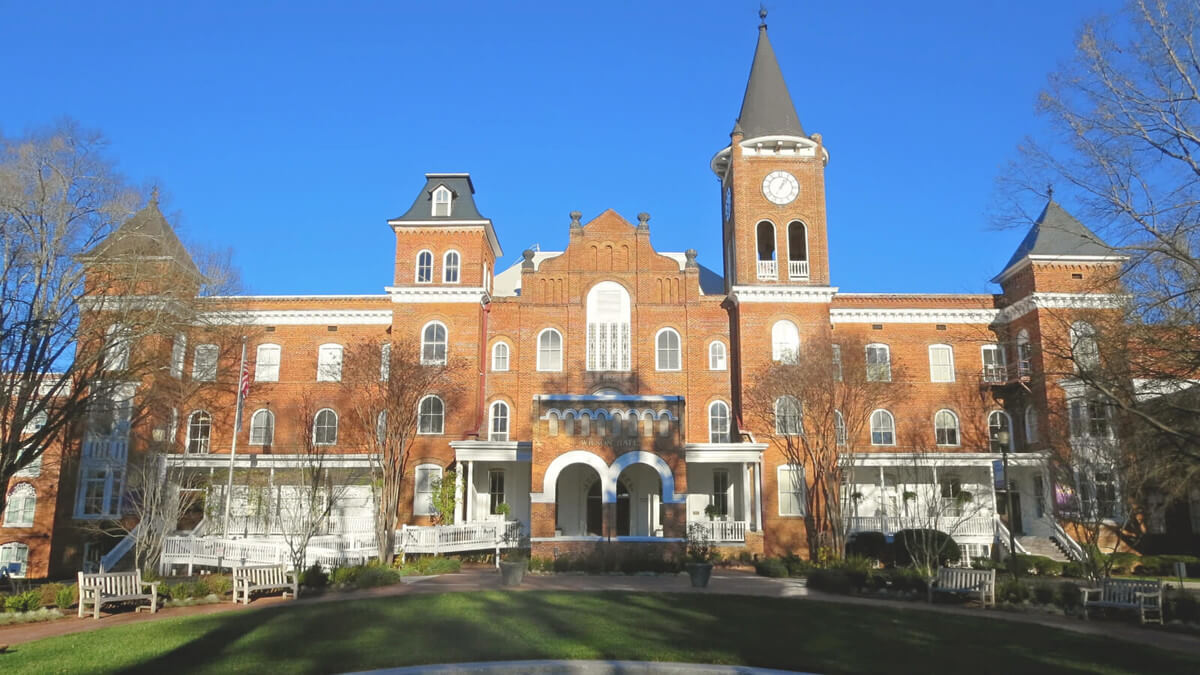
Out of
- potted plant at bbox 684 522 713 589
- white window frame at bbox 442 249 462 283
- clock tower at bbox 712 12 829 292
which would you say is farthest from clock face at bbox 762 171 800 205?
potted plant at bbox 684 522 713 589

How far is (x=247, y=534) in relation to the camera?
3045 cm

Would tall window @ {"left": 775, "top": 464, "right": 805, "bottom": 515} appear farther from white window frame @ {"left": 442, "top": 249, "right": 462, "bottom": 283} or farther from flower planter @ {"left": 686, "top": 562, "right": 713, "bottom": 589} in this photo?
white window frame @ {"left": 442, "top": 249, "right": 462, "bottom": 283}

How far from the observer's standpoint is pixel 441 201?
37.1 metres

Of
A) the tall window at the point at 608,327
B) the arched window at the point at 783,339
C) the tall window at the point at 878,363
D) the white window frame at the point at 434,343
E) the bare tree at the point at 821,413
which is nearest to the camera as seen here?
the bare tree at the point at 821,413

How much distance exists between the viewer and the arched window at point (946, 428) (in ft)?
120

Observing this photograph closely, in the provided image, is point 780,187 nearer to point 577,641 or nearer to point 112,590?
point 577,641

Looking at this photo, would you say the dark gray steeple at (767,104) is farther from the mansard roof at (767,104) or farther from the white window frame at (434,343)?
the white window frame at (434,343)

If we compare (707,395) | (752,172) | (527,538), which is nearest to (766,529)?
(707,395)

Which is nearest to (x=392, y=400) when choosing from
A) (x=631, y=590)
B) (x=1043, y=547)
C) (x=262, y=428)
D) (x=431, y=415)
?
(x=431, y=415)

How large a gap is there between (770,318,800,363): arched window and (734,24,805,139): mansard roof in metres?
8.09

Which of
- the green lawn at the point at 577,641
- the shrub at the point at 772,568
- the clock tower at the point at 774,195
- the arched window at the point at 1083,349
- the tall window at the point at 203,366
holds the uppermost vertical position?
the clock tower at the point at 774,195

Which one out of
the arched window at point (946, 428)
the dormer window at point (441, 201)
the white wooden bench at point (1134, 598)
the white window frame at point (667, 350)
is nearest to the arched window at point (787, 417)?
the white window frame at point (667, 350)

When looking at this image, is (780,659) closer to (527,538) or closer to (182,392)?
(527,538)

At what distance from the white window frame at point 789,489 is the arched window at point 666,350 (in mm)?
6203
